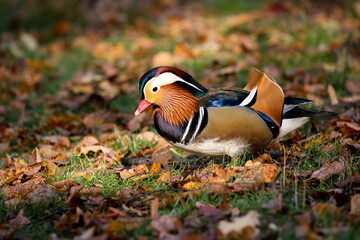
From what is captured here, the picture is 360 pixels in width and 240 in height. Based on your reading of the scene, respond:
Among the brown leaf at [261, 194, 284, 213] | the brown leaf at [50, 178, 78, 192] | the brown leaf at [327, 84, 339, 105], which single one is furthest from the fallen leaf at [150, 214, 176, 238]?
the brown leaf at [327, 84, 339, 105]

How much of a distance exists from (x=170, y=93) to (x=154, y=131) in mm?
1101

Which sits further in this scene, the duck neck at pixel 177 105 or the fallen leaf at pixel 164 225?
the duck neck at pixel 177 105

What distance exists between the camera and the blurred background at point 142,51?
5090 mm

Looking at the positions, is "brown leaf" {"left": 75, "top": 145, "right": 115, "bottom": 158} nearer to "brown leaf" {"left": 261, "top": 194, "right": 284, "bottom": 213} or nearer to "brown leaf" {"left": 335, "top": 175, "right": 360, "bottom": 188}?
"brown leaf" {"left": 261, "top": 194, "right": 284, "bottom": 213}

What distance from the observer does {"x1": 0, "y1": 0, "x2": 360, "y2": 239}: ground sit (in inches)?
104

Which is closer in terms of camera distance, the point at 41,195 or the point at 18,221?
the point at 18,221

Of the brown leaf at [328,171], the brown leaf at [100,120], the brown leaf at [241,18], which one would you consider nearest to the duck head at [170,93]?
the brown leaf at [328,171]

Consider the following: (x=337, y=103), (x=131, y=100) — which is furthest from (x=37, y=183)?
(x=337, y=103)

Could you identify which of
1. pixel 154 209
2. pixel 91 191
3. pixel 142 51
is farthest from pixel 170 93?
pixel 142 51

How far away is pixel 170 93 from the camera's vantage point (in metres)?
3.31

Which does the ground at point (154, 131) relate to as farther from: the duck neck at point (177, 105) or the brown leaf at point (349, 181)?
the duck neck at point (177, 105)

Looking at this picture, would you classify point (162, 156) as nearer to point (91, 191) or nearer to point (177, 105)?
point (177, 105)

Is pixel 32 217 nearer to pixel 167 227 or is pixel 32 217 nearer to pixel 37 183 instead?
pixel 37 183

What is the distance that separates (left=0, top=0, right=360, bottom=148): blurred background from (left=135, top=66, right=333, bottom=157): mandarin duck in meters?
1.34
